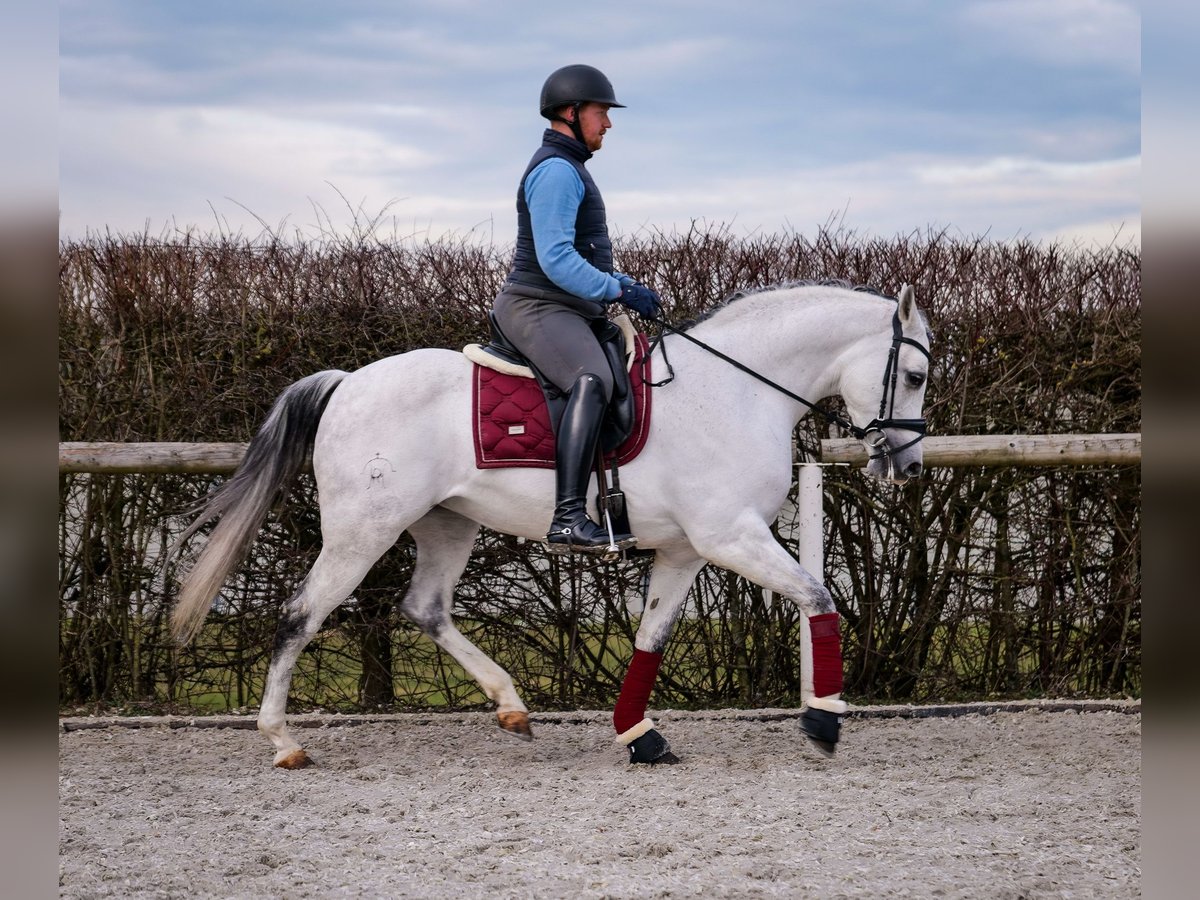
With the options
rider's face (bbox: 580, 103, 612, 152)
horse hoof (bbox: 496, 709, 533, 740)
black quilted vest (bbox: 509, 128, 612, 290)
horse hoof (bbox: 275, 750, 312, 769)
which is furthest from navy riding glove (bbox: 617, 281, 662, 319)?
horse hoof (bbox: 275, 750, 312, 769)

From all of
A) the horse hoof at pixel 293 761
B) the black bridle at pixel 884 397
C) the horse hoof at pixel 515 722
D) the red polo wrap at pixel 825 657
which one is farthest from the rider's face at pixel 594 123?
the horse hoof at pixel 293 761

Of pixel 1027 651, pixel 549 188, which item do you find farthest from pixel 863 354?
pixel 1027 651

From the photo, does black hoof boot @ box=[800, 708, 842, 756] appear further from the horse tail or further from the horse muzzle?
the horse tail

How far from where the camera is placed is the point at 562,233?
15.4 feet

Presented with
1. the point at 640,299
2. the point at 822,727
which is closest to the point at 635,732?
the point at 822,727

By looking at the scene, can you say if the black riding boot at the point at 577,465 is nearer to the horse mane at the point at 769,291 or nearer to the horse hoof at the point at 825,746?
the horse mane at the point at 769,291

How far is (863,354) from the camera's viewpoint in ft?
16.4

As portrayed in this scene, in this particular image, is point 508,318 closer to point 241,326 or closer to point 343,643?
point 241,326

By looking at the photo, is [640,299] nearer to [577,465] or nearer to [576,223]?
[576,223]

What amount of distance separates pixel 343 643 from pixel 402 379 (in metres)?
2.14

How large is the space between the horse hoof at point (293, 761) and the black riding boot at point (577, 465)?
59.3 inches

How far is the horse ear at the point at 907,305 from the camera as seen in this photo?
4.79m

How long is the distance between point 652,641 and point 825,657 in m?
0.83

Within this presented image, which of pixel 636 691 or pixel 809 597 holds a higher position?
pixel 809 597
